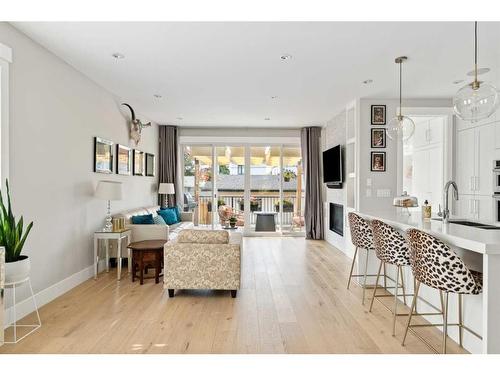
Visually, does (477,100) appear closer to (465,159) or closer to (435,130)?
(465,159)

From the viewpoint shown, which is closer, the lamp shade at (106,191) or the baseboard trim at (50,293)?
the baseboard trim at (50,293)

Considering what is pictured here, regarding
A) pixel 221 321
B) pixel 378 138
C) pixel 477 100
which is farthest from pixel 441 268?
pixel 378 138

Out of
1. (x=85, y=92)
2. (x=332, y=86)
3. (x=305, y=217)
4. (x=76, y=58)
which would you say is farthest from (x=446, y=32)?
(x=305, y=217)

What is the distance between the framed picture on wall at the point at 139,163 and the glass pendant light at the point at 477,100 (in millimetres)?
5153

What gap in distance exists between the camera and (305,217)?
804 cm

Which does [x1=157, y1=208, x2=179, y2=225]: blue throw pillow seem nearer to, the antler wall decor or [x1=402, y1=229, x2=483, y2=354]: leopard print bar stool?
the antler wall decor

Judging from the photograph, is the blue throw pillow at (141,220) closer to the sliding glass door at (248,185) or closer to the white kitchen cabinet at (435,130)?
the sliding glass door at (248,185)

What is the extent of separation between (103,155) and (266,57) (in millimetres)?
2722

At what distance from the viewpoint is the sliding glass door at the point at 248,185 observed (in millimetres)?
8320

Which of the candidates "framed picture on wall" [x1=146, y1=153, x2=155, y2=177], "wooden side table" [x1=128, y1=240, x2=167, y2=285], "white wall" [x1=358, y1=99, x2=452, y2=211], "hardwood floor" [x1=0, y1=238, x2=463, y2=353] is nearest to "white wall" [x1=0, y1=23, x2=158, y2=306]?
"hardwood floor" [x1=0, y1=238, x2=463, y2=353]

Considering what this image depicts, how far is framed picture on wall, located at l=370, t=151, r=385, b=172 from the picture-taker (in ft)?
18.0

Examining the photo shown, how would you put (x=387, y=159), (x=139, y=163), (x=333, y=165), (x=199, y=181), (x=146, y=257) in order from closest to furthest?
(x=146, y=257) < (x=387, y=159) < (x=139, y=163) < (x=333, y=165) < (x=199, y=181)

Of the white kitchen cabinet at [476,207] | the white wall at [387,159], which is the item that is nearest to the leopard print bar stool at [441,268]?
the white kitchen cabinet at [476,207]

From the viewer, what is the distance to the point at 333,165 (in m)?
6.75
